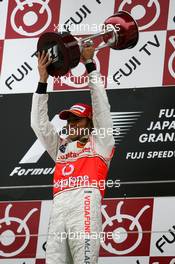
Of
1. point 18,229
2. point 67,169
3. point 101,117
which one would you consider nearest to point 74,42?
point 101,117

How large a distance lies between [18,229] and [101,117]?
144cm

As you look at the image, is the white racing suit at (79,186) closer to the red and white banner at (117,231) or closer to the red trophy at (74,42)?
the red trophy at (74,42)

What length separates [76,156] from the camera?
449 centimetres

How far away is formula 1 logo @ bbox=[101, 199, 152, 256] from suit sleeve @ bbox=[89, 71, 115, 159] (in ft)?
3.12

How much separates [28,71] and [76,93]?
40 cm

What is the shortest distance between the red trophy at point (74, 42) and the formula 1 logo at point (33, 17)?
46.3 inches

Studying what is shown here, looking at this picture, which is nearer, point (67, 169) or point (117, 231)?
point (67, 169)

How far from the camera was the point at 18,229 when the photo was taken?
5.54m

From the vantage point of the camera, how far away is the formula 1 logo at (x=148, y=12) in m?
5.63

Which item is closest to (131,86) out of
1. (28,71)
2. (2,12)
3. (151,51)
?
(151,51)

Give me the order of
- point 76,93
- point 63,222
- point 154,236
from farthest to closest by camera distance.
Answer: point 76,93, point 154,236, point 63,222

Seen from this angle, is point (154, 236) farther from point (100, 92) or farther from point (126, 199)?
point (100, 92)

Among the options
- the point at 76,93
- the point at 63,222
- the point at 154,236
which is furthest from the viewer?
the point at 76,93

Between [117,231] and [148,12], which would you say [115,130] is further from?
[148,12]
